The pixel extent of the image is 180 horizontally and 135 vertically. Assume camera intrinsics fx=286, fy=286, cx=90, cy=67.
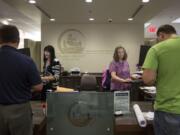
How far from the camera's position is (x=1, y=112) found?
6.91 feet

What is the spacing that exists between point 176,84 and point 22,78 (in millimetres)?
1185

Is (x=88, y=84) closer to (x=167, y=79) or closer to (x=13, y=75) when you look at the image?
(x=167, y=79)

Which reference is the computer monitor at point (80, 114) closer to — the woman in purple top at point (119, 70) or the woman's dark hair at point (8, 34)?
the woman's dark hair at point (8, 34)

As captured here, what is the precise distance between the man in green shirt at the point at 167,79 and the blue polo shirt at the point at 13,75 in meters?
0.93

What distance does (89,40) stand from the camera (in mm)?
8961

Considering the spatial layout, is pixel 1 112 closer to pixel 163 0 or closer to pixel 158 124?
pixel 158 124

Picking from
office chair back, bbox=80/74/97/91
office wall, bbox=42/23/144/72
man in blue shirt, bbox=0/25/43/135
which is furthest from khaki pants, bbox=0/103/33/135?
office wall, bbox=42/23/144/72

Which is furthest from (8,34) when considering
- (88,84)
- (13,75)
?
(88,84)

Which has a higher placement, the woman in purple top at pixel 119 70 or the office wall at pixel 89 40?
the office wall at pixel 89 40

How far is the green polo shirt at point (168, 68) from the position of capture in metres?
2.22

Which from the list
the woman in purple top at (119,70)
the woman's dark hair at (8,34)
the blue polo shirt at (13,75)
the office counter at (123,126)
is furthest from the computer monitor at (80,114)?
the woman in purple top at (119,70)

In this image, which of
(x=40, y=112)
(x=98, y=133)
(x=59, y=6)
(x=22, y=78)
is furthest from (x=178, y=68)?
→ (x=59, y=6)

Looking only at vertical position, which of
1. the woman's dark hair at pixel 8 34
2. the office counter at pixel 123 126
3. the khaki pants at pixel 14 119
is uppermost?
the woman's dark hair at pixel 8 34

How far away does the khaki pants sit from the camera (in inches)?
82.4
